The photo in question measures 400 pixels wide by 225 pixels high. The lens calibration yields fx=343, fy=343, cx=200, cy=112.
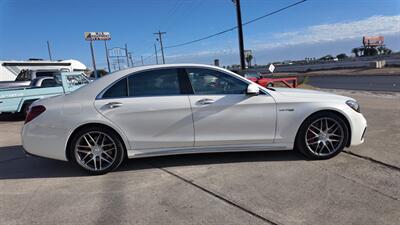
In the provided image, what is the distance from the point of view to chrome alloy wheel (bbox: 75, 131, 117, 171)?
15.5ft

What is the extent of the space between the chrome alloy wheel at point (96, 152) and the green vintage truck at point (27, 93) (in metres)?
7.39

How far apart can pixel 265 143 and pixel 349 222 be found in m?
1.89

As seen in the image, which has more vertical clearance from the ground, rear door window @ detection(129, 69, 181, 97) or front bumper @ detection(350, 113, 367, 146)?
rear door window @ detection(129, 69, 181, 97)

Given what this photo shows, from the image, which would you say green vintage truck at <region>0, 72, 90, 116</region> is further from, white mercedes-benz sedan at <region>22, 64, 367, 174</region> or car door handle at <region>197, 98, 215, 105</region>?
car door handle at <region>197, 98, 215, 105</region>

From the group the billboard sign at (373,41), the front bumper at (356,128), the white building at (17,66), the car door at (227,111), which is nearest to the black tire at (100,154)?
the car door at (227,111)

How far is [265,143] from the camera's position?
193 inches

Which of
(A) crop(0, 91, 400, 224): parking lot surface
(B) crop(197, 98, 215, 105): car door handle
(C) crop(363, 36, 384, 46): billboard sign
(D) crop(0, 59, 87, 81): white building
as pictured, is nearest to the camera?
(A) crop(0, 91, 400, 224): parking lot surface

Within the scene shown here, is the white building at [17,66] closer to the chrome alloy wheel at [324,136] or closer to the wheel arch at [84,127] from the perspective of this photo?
the wheel arch at [84,127]

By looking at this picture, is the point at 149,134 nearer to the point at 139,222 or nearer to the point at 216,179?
the point at 216,179

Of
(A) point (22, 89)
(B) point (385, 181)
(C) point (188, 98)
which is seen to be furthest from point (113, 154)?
(A) point (22, 89)

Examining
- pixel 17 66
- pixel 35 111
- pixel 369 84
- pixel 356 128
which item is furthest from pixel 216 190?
pixel 17 66

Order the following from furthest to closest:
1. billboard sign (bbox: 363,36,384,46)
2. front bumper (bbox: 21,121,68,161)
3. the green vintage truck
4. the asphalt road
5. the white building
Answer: billboard sign (bbox: 363,36,384,46) < the white building < the asphalt road < the green vintage truck < front bumper (bbox: 21,121,68,161)

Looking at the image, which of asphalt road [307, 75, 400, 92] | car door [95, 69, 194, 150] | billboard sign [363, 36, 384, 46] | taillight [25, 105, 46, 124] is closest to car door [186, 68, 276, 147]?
car door [95, 69, 194, 150]

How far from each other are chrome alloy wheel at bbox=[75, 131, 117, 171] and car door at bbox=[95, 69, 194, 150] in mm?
299
